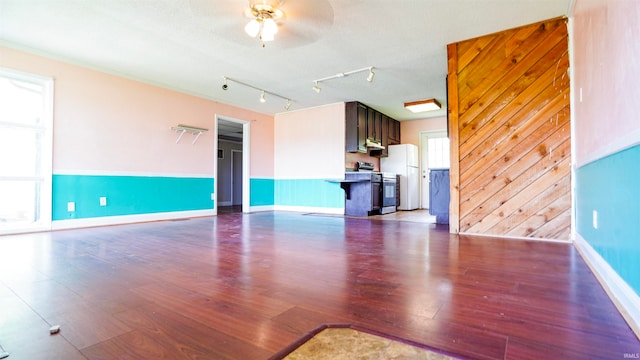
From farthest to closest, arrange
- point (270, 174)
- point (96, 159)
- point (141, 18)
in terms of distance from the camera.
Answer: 1. point (270, 174)
2. point (96, 159)
3. point (141, 18)

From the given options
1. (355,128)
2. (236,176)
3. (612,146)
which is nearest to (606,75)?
(612,146)

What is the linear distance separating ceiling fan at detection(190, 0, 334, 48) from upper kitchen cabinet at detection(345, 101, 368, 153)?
3.08m

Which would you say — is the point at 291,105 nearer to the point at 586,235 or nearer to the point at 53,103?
the point at 53,103

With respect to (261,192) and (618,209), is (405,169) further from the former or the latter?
(618,209)

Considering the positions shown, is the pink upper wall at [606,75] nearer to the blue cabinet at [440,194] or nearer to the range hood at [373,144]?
the blue cabinet at [440,194]

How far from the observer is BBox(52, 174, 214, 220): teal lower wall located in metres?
4.17

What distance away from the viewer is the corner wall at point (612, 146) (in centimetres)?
125

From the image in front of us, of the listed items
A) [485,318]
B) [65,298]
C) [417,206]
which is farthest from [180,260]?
[417,206]

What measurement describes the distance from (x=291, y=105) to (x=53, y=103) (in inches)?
159

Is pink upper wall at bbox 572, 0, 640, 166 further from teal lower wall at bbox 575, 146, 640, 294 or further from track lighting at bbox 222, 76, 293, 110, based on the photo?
track lighting at bbox 222, 76, 293, 110

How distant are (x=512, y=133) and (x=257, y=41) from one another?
3.07m

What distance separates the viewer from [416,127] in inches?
316

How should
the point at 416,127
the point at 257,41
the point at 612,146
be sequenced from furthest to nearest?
the point at 416,127 → the point at 257,41 → the point at 612,146

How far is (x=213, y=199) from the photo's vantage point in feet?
20.1
